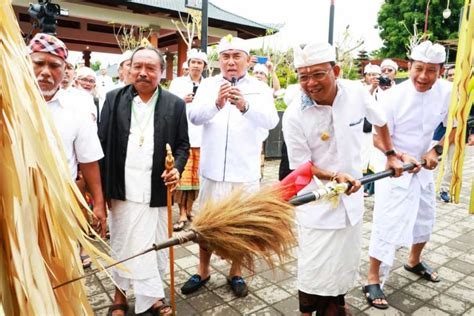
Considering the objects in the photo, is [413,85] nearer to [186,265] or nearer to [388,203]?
[388,203]

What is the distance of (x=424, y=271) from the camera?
3.63m

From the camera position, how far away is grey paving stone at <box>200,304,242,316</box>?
2953mm

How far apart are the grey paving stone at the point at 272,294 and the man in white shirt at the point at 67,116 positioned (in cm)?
146

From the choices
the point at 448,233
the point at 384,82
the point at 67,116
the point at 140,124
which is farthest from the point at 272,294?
the point at 384,82

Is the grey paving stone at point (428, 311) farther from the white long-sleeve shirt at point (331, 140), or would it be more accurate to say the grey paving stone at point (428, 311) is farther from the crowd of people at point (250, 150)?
the white long-sleeve shirt at point (331, 140)

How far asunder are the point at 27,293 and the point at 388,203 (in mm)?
3074

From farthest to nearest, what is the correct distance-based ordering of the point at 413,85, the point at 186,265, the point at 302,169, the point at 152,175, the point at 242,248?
the point at 186,265 → the point at 413,85 → the point at 152,175 → the point at 302,169 → the point at 242,248

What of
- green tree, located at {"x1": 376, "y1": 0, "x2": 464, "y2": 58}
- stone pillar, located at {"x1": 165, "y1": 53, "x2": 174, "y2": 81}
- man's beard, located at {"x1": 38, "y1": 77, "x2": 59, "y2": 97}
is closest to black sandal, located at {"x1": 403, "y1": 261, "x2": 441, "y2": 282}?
man's beard, located at {"x1": 38, "y1": 77, "x2": 59, "y2": 97}

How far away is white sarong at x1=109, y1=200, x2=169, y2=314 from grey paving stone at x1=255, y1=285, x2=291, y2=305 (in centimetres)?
90

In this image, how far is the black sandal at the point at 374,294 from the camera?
3096mm

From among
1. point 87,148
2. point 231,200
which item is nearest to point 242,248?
point 231,200

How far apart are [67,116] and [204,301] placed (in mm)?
1818

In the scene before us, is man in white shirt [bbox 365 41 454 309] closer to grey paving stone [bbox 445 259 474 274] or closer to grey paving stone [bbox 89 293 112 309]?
grey paving stone [bbox 445 259 474 274]

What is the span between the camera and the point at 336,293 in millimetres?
2576
